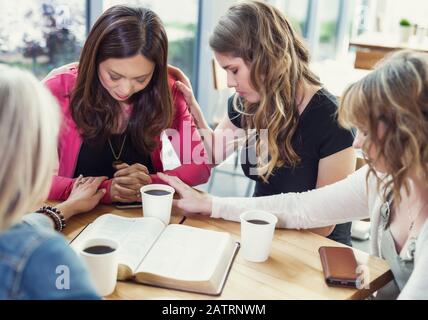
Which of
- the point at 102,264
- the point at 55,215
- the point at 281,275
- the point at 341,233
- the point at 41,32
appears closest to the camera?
the point at 102,264

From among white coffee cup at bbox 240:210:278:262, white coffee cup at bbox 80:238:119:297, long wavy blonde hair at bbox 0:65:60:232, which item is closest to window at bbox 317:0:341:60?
white coffee cup at bbox 240:210:278:262

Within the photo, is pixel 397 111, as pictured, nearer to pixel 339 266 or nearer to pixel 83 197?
pixel 339 266

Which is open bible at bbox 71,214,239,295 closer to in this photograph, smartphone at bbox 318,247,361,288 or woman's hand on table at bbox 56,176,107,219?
woman's hand on table at bbox 56,176,107,219

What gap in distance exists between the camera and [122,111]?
162 cm

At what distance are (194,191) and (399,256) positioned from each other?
0.53m

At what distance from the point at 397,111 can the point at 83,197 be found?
0.76 meters

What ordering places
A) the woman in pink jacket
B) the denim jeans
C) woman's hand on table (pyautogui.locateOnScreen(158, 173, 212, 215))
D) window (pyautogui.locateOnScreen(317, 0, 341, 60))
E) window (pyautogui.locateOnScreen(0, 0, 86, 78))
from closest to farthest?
woman's hand on table (pyautogui.locateOnScreen(158, 173, 212, 215)) → the woman in pink jacket → the denim jeans → window (pyautogui.locateOnScreen(0, 0, 86, 78)) → window (pyautogui.locateOnScreen(317, 0, 341, 60))

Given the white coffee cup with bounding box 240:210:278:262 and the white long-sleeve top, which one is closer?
the white coffee cup with bounding box 240:210:278:262

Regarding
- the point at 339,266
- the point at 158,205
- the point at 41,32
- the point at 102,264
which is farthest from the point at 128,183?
the point at 41,32

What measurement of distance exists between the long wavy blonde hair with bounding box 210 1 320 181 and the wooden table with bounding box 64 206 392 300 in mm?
371

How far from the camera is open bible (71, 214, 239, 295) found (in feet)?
3.15

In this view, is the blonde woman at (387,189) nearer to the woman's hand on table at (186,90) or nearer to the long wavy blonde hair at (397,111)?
the long wavy blonde hair at (397,111)

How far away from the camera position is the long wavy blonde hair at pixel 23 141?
2.16 ft
